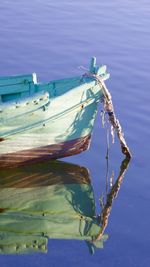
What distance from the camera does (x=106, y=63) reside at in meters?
15.3

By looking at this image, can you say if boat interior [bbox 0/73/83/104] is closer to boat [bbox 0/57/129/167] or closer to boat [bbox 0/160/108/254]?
boat [bbox 0/57/129/167]

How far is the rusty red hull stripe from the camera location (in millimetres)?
10461

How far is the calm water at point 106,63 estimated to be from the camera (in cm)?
916

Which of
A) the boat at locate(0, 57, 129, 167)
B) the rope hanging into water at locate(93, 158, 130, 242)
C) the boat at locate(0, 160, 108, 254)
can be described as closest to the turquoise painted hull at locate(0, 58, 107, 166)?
the boat at locate(0, 57, 129, 167)

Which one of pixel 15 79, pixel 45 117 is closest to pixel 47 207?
pixel 45 117

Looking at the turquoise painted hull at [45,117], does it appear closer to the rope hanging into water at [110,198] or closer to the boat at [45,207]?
the boat at [45,207]

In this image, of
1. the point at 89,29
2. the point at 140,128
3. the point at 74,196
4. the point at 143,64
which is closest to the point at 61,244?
the point at 74,196

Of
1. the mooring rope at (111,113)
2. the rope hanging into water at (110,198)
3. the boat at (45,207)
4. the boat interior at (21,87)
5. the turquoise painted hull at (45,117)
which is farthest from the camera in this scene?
the boat interior at (21,87)

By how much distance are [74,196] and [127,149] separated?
1.38m

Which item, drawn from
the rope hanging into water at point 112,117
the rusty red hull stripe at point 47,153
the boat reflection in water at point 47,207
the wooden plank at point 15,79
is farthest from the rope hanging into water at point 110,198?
the wooden plank at point 15,79

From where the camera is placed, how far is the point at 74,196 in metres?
10.2

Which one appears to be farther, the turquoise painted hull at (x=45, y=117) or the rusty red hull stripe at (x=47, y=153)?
the rusty red hull stripe at (x=47, y=153)

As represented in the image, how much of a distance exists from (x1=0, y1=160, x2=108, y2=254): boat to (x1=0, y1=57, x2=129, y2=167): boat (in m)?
0.25

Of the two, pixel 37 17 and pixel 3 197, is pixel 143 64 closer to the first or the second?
pixel 37 17
